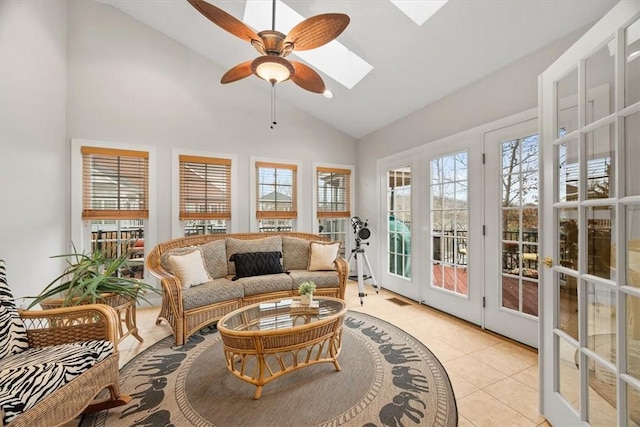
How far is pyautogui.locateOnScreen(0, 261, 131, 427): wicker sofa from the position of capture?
1152 millimetres

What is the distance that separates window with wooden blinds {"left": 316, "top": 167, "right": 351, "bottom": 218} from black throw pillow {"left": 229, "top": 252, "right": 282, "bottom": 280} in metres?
1.52

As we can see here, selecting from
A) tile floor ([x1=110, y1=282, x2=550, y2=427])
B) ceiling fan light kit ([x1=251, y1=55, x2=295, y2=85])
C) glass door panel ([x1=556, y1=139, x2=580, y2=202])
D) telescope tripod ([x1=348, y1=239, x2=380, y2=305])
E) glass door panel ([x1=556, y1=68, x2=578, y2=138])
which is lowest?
tile floor ([x1=110, y1=282, x2=550, y2=427])

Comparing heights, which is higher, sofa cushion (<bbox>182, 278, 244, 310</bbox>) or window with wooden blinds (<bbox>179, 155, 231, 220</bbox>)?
window with wooden blinds (<bbox>179, 155, 231, 220</bbox>)

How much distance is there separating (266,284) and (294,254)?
0.80 meters

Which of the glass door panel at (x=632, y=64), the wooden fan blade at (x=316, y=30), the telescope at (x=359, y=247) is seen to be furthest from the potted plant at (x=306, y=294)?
the glass door panel at (x=632, y=64)

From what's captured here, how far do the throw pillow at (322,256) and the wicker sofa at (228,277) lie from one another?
2 centimetres

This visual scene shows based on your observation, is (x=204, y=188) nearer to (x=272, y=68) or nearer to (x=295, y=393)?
(x=272, y=68)

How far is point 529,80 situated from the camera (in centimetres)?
240

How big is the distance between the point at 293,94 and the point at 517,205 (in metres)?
3.40

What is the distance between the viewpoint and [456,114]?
3.12 metres

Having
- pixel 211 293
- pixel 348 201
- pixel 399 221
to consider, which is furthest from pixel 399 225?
pixel 211 293

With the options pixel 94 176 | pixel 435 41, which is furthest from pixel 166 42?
pixel 435 41

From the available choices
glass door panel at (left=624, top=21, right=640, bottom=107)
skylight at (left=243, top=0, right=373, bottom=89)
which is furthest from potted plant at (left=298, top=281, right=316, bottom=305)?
skylight at (left=243, top=0, right=373, bottom=89)

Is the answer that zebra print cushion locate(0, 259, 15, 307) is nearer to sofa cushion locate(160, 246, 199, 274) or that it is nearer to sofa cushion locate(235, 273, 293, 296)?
sofa cushion locate(160, 246, 199, 274)
